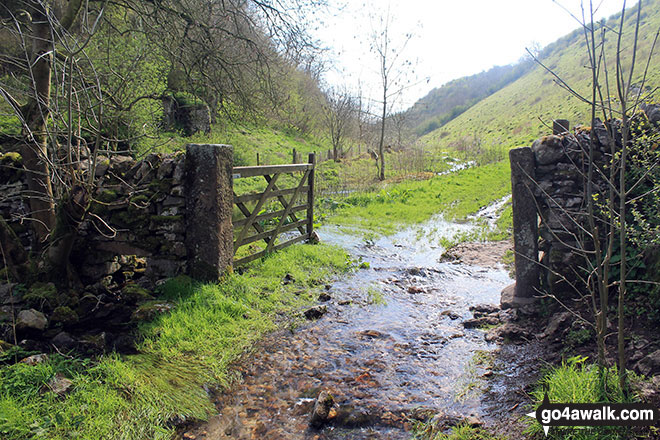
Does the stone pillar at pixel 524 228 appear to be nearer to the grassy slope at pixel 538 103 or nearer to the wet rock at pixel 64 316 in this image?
the wet rock at pixel 64 316

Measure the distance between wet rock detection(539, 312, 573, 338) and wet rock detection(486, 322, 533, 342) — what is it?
0.19 meters

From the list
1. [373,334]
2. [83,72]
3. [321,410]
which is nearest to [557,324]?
[373,334]

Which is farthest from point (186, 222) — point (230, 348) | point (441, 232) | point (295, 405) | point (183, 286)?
point (441, 232)

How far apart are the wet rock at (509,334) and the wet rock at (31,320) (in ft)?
17.0

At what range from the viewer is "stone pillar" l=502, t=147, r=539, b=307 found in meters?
5.07

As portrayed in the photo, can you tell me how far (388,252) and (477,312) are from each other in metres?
3.61

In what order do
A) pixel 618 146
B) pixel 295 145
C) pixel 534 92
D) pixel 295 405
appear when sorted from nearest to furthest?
1. pixel 295 405
2. pixel 618 146
3. pixel 295 145
4. pixel 534 92

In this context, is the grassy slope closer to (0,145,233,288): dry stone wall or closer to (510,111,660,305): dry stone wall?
(510,111,660,305): dry stone wall

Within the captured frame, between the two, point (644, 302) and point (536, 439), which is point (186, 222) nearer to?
point (536, 439)

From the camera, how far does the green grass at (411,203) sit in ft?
39.1

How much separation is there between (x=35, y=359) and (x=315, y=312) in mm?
3149

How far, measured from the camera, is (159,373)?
3.61 meters

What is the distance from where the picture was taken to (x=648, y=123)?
403 centimetres

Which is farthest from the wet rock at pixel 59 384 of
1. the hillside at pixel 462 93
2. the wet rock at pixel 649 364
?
the hillside at pixel 462 93
